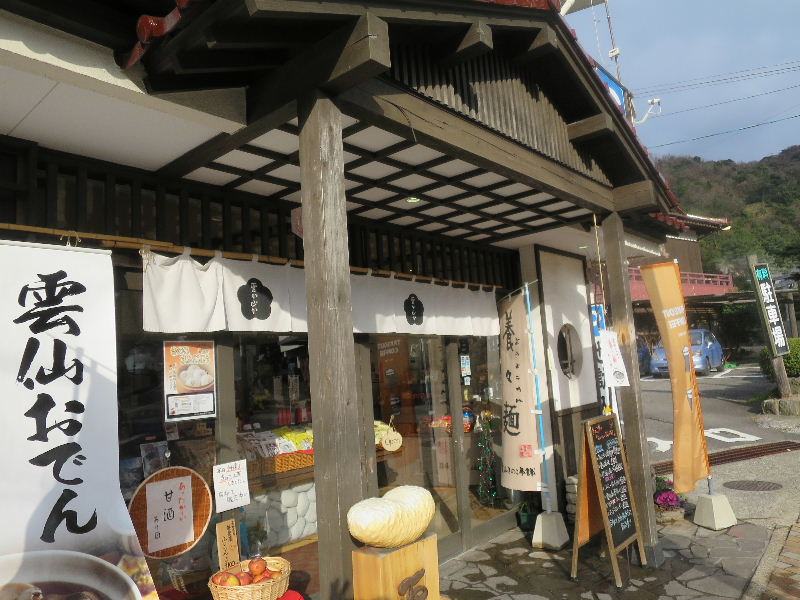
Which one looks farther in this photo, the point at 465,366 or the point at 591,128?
the point at 465,366

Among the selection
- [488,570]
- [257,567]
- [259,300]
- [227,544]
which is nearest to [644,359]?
[488,570]

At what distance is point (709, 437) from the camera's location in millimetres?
13234

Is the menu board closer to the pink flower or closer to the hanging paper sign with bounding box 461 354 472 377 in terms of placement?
the hanging paper sign with bounding box 461 354 472 377

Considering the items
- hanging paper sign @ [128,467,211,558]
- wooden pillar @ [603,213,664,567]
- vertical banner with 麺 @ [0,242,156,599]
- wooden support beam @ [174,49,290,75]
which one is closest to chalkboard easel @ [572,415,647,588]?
wooden pillar @ [603,213,664,567]

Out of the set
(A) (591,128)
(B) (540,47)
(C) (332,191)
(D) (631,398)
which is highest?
(B) (540,47)

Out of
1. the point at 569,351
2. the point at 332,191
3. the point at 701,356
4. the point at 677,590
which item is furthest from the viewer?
the point at 701,356

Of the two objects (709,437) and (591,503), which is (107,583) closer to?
(591,503)

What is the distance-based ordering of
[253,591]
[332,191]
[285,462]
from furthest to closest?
1. [285,462]
2. [253,591]
3. [332,191]

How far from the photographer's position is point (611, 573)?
18.6ft

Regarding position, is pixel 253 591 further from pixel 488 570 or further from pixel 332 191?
pixel 488 570

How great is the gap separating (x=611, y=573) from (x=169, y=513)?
4.40 m

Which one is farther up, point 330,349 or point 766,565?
point 330,349

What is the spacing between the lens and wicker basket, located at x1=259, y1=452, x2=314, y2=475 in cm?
515

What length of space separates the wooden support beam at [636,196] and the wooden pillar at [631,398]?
16 centimetres
